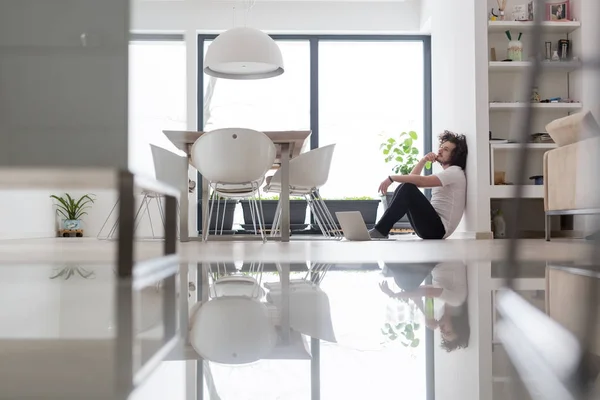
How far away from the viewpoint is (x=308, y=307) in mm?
713

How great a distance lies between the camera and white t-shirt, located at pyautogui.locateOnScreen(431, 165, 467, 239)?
4.79 meters

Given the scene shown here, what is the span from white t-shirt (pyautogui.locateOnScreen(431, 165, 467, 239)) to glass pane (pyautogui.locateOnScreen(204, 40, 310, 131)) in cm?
223

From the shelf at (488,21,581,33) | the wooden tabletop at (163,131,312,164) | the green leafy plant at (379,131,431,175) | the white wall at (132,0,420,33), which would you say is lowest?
the wooden tabletop at (163,131,312,164)

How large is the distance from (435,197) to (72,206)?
3.81 m

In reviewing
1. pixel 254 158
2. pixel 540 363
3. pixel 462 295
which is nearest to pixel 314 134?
pixel 254 158

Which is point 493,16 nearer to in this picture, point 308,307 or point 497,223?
point 497,223

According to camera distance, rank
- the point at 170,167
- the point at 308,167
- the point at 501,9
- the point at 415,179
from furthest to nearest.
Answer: the point at 501,9
the point at 415,179
the point at 308,167
the point at 170,167

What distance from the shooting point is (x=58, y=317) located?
2.11 ft

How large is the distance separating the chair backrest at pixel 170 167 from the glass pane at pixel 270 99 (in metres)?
2.43

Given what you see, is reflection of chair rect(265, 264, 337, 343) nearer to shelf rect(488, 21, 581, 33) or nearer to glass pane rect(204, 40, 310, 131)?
shelf rect(488, 21, 581, 33)

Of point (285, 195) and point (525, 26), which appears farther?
point (525, 26)

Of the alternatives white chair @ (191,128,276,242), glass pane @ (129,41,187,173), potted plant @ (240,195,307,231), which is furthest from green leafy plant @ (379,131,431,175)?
white chair @ (191,128,276,242)

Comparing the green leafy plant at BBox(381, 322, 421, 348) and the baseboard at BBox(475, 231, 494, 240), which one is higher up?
the green leafy plant at BBox(381, 322, 421, 348)

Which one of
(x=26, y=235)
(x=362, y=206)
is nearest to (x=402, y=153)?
(x=362, y=206)
